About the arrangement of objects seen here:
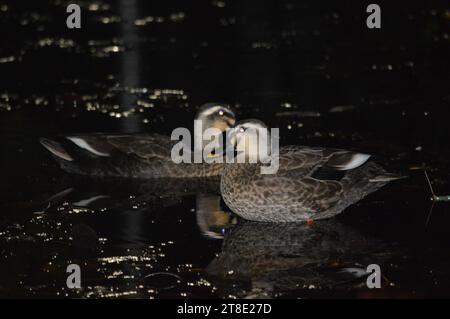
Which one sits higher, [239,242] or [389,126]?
[389,126]

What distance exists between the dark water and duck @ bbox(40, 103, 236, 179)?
0.28 metres

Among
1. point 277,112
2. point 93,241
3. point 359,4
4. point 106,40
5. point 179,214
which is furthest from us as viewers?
point 359,4

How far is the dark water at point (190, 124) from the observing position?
8.68 meters

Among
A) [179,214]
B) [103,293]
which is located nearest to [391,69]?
[179,214]

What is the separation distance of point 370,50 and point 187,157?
7783 millimetres

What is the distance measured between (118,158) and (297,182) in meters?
3.09

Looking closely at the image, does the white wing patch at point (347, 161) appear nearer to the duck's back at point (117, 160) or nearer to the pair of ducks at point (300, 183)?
the pair of ducks at point (300, 183)

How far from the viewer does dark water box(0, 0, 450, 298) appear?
868 centimetres

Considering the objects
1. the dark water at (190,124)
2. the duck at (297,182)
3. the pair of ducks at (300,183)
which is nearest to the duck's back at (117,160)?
the dark water at (190,124)

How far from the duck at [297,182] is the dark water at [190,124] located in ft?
0.60

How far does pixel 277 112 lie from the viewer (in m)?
14.9

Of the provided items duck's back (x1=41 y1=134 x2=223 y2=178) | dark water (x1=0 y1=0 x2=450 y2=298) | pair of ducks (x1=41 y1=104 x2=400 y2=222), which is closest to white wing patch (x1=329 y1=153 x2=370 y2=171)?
pair of ducks (x1=41 y1=104 x2=400 y2=222)

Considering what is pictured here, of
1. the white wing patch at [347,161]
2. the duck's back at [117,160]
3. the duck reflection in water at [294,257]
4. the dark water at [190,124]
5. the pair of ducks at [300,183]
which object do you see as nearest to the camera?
the duck reflection in water at [294,257]

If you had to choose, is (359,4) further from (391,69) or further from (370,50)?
(391,69)
